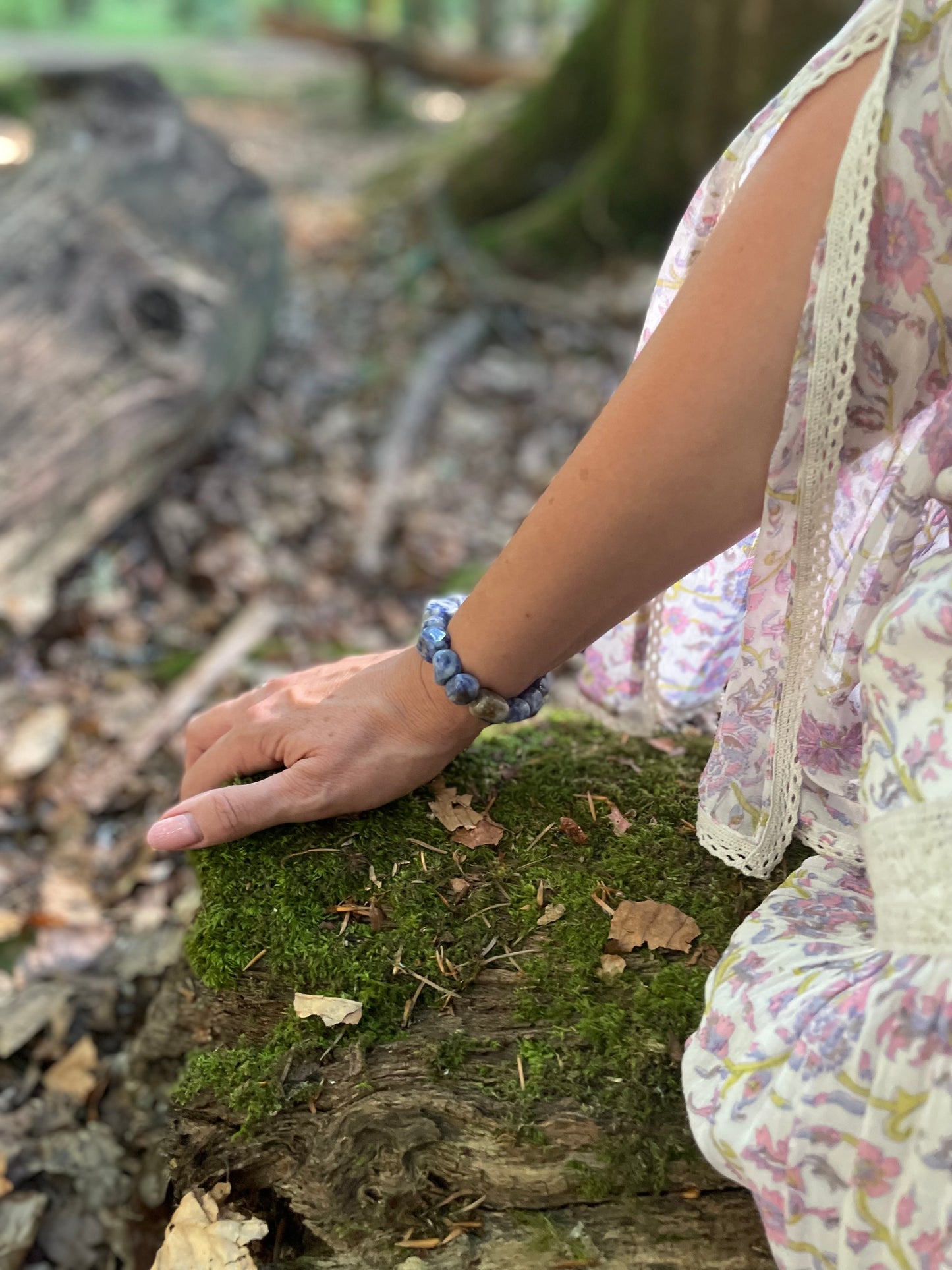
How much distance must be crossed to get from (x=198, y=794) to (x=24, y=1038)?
103cm

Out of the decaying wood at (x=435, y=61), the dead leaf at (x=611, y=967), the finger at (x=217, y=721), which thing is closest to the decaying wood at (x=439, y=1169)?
the dead leaf at (x=611, y=967)

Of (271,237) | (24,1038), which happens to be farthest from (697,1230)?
(271,237)

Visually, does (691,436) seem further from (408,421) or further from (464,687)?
(408,421)

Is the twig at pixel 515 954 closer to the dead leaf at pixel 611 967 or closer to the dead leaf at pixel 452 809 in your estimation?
the dead leaf at pixel 611 967

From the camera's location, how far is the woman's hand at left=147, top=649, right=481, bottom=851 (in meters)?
1.72

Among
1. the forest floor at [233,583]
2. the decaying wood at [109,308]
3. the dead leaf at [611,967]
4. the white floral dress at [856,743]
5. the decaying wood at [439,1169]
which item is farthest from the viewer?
the decaying wood at [109,308]

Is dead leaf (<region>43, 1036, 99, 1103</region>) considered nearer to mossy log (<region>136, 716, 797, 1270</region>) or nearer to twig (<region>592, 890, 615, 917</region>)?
mossy log (<region>136, 716, 797, 1270</region>)

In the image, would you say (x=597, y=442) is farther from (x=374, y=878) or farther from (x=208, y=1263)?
(x=208, y=1263)

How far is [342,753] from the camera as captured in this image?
1723mm

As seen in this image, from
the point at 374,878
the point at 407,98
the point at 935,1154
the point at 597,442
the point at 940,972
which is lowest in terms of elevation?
the point at 407,98

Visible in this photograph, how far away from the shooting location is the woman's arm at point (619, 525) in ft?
4.24

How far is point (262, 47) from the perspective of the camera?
1766cm

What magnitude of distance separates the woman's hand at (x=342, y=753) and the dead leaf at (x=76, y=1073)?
3.01ft

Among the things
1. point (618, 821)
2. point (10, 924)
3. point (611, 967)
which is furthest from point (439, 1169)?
point (10, 924)
